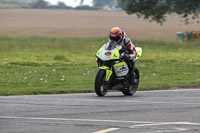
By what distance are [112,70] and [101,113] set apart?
3229mm

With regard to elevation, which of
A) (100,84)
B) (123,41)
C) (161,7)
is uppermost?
(161,7)

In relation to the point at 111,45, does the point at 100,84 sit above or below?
below

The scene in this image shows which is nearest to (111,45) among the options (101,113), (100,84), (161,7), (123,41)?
(123,41)

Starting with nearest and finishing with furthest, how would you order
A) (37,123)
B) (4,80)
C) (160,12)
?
(37,123)
(4,80)
(160,12)

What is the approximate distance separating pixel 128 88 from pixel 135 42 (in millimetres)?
31244

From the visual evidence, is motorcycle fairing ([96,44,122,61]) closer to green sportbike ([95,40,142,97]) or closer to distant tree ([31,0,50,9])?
green sportbike ([95,40,142,97])

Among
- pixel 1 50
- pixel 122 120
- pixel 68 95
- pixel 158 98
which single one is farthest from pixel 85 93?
pixel 1 50

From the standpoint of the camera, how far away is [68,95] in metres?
13.7

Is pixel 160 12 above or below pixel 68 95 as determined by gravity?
above

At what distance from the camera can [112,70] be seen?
531 inches

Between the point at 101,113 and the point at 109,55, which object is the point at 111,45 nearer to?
the point at 109,55

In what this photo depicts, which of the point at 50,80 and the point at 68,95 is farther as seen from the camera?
the point at 50,80

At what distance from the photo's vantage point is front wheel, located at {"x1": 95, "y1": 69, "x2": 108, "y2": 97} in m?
12.9

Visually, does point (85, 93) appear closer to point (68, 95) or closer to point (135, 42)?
point (68, 95)
